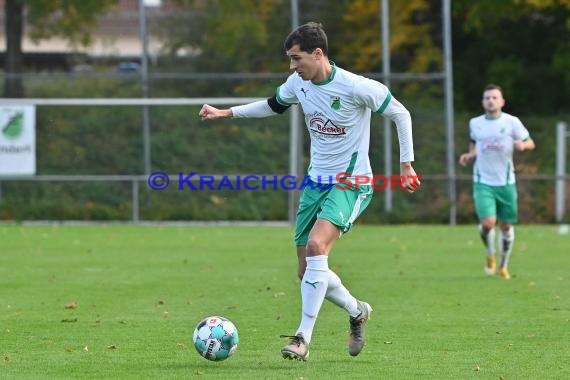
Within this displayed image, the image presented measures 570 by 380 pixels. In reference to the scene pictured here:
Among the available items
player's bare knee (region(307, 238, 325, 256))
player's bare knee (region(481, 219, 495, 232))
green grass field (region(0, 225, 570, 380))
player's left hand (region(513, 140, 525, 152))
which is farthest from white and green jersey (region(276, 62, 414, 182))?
player's bare knee (region(481, 219, 495, 232))

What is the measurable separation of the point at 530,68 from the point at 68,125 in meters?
13.9

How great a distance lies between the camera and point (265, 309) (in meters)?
10.7

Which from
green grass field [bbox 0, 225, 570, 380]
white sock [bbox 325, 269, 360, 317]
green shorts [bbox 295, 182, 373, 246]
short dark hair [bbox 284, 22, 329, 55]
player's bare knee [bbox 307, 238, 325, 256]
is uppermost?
short dark hair [bbox 284, 22, 329, 55]

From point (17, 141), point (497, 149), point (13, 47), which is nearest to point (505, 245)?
point (497, 149)

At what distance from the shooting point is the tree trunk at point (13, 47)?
86.5ft

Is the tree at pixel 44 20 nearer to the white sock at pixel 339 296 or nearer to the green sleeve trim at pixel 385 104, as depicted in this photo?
the green sleeve trim at pixel 385 104

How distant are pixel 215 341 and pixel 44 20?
20.8 meters

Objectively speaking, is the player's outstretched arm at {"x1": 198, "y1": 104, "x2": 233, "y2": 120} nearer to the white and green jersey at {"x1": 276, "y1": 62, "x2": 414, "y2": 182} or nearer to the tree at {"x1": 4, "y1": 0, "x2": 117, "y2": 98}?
the white and green jersey at {"x1": 276, "y1": 62, "x2": 414, "y2": 182}

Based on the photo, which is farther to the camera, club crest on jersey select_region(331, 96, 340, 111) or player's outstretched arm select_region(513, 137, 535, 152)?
player's outstretched arm select_region(513, 137, 535, 152)

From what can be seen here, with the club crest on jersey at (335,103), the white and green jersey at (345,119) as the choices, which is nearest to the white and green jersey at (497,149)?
the white and green jersey at (345,119)

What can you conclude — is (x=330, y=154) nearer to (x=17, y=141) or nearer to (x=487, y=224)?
(x=487, y=224)

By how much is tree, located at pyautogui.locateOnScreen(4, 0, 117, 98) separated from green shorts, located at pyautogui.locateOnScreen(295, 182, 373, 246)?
19557 mm

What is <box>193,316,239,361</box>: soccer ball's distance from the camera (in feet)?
24.6

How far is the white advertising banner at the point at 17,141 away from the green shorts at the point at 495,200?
39.6 ft
